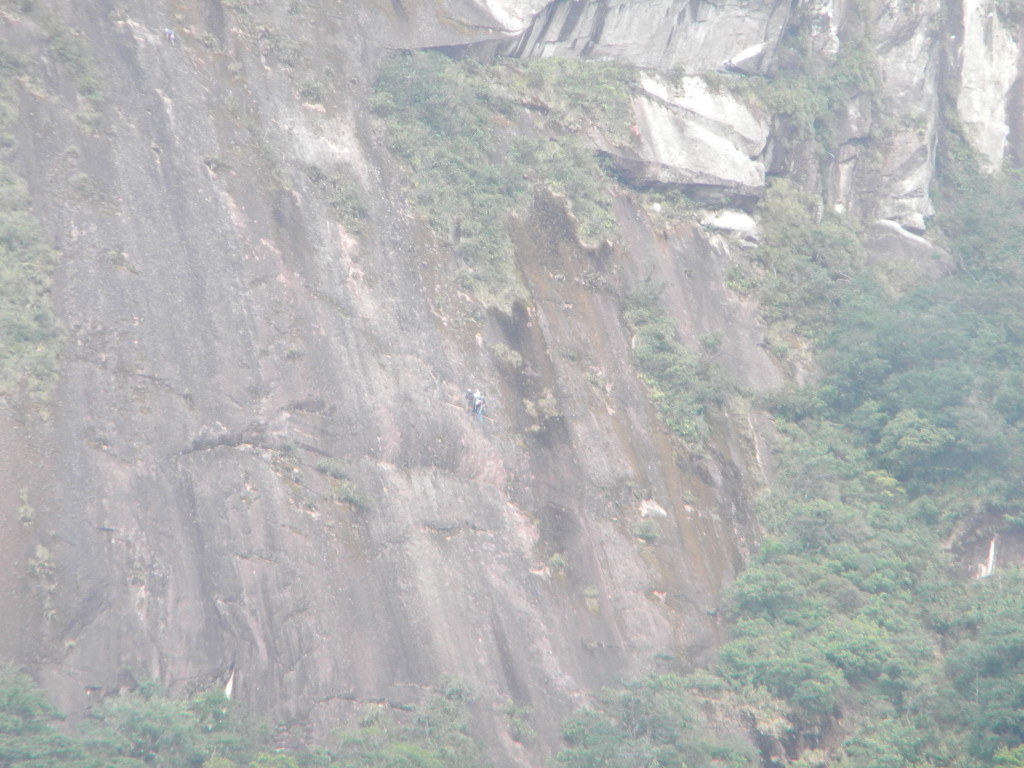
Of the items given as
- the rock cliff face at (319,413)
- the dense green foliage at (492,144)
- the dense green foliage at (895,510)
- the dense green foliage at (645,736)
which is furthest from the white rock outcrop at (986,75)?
the dense green foliage at (645,736)

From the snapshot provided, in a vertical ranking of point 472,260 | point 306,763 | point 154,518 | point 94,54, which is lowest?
point 306,763

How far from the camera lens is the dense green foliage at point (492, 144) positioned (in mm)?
20812

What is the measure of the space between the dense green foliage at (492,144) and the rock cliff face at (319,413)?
45cm

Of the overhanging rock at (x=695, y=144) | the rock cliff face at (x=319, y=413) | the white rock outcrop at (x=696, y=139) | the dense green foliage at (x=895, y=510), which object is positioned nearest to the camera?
the rock cliff face at (x=319, y=413)

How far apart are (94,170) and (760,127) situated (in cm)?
1604

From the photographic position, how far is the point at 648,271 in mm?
23016

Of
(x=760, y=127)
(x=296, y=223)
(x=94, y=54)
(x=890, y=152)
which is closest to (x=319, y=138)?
(x=296, y=223)

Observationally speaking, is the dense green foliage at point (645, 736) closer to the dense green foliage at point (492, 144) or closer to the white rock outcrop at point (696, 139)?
the dense green foliage at point (492, 144)

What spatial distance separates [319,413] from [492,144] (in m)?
8.66

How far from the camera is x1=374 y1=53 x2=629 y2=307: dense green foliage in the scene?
2081 cm

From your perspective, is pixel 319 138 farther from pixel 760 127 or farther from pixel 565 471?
pixel 760 127

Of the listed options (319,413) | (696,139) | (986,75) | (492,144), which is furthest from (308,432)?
(986,75)

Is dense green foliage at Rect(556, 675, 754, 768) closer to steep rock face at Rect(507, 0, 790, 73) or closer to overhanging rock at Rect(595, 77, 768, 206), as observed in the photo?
overhanging rock at Rect(595, 77, 768, 206)

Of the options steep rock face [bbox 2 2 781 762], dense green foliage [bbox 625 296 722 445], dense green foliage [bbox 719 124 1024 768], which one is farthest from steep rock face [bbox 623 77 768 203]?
dense green foliage [bbox 625 296 722 445]
